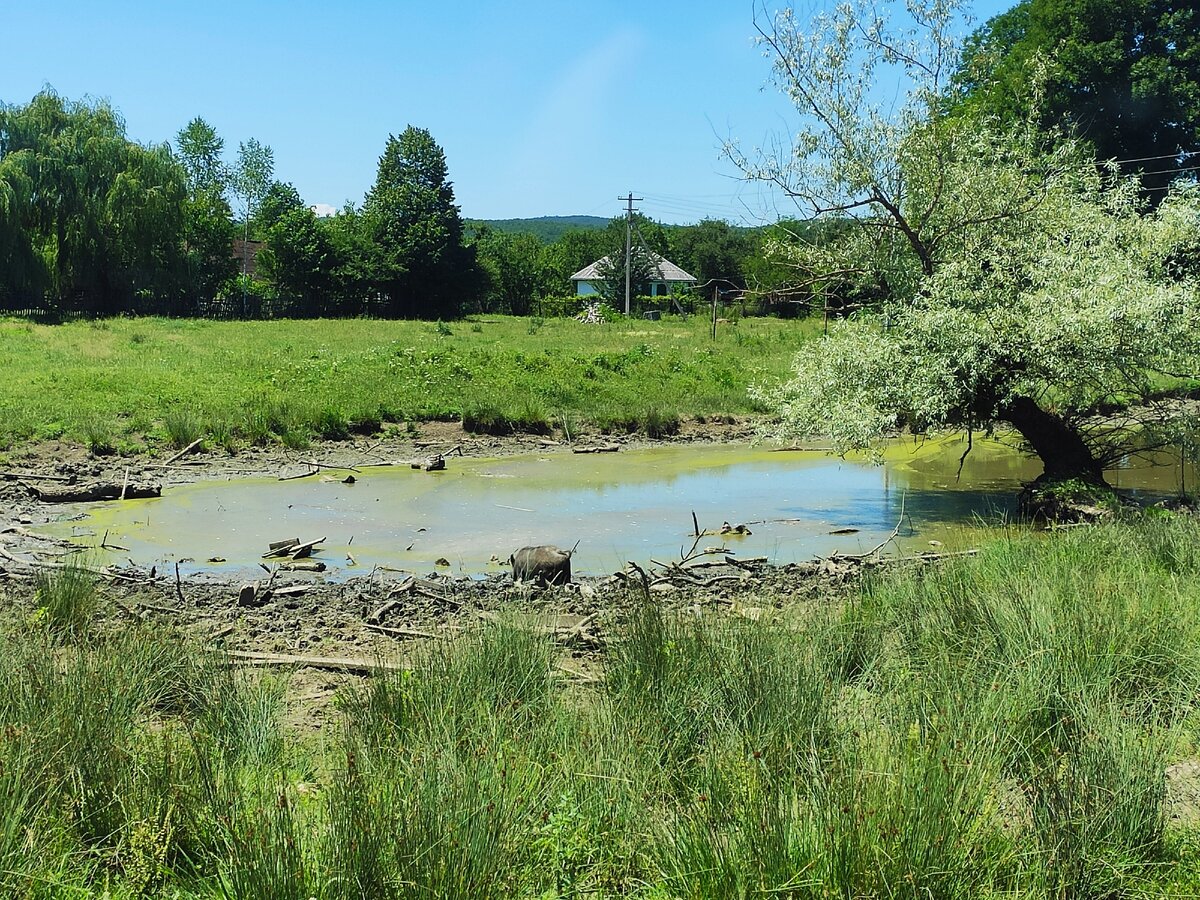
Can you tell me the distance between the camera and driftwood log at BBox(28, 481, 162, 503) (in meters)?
14.0

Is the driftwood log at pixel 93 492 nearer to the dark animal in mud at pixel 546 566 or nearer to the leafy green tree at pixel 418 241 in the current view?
the dark animal in mud at pixel 546 566

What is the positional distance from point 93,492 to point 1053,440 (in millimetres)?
12668

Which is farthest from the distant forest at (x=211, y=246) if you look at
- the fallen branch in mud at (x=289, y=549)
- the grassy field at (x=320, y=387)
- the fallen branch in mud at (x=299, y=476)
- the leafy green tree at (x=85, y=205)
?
the fallen branch in mud at (x=289, y=549)

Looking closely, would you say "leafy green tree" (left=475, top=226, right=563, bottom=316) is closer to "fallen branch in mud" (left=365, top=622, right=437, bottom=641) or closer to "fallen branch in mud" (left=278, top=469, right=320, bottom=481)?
"fallen branch in mud" (left=278, top=469, right=320, bottom=481)

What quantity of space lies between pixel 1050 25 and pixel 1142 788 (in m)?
42.5

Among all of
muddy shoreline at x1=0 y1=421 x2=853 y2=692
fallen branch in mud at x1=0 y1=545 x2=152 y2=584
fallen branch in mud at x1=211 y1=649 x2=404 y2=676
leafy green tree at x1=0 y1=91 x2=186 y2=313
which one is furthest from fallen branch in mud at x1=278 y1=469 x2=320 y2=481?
leafy green tree at x1=0 y1=91 x2=186 y2=313

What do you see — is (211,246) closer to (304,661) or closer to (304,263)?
(304,263)

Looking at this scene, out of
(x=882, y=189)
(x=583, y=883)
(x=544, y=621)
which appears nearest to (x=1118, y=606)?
(x=544, y=621)

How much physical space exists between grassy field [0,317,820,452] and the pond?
7.88ft

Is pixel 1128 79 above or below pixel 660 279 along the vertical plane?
above

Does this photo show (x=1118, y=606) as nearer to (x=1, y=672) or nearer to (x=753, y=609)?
(x=753, y=609)

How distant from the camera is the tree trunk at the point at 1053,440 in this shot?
1395cm

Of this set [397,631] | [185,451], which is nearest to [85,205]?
[185,451]

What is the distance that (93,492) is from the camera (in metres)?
14.2
